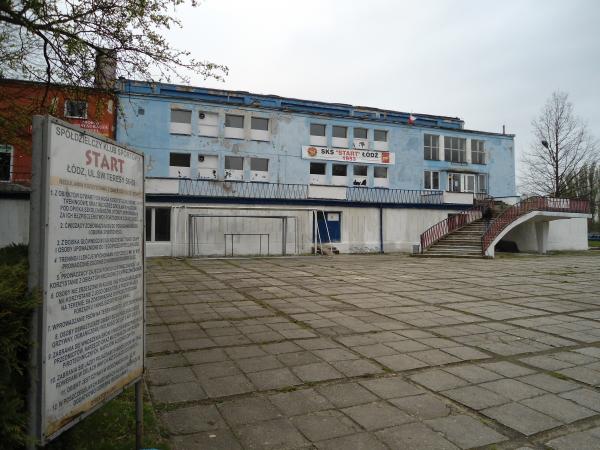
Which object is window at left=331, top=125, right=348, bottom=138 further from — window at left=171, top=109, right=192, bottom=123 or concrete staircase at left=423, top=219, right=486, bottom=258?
concrete staircase at left=423, top=219, right=486, bottom=258

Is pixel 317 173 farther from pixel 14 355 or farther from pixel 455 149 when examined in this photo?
pixel 14 355

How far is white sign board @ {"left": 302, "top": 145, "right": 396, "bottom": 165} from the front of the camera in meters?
27.9

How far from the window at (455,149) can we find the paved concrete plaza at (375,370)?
23.7 m

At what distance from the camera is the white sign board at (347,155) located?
91.5 feet

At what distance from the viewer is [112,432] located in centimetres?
296

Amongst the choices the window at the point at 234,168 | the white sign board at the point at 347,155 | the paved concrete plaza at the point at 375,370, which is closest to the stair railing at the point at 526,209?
the white sign board at the point at 347,155

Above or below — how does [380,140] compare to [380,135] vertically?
below

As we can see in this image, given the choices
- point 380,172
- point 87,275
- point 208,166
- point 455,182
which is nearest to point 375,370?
point 87,275

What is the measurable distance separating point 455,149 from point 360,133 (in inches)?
309

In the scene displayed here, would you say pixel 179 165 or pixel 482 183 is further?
pixel 482 183

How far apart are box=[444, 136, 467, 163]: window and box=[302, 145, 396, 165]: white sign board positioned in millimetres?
4620

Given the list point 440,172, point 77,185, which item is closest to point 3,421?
point 77,185

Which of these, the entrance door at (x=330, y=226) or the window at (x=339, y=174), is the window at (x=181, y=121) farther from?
the window at (x=339, y=174)

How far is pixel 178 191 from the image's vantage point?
21609 millimetres
